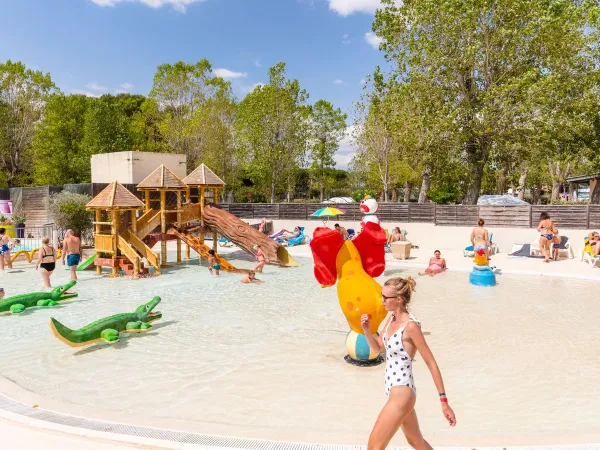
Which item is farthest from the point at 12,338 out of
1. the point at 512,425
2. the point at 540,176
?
the point at 540,176

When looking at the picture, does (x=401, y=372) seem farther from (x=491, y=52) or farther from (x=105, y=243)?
(x=491, y=52)

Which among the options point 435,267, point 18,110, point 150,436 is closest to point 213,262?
point 435,267

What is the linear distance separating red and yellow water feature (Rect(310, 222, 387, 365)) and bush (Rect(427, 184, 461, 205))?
116 ft

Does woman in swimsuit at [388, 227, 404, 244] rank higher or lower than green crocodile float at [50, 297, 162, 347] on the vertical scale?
higher

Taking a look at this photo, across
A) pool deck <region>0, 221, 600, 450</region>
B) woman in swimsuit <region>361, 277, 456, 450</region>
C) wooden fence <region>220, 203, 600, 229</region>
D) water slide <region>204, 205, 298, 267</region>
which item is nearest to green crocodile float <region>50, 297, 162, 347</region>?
pool deck <region>0, 221, 600, 450</region>

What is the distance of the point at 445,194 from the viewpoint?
40.8m

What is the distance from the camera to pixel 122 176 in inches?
1085

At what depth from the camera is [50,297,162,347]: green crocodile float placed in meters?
7.82

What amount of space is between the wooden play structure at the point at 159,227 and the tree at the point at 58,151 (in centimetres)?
2689

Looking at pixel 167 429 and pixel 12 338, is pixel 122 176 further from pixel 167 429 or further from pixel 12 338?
pixel 167 429

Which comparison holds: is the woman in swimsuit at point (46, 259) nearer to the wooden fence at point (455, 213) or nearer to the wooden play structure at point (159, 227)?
the wooden play structure at point (159, 227)

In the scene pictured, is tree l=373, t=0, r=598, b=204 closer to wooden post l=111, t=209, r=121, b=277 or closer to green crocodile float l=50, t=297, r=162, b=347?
wooden post l=111, t=209, r=121, b=277

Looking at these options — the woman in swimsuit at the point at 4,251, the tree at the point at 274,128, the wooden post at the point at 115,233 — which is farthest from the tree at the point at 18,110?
the wooden post at the point at 115,233

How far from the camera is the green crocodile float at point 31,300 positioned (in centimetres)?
1066
